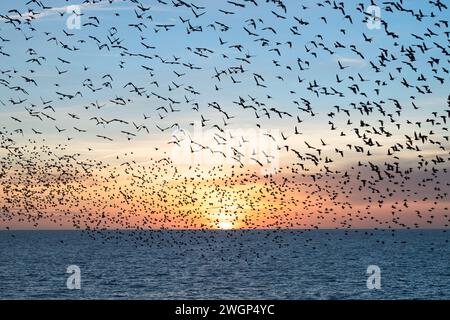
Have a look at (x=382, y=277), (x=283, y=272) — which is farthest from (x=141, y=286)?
(x=382, y=277)

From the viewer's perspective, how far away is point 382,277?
108 m

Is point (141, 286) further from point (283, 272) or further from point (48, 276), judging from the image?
point (283, 272)

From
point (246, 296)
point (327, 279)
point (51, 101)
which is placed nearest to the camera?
point (51, 101)

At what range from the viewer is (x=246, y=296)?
77.9m

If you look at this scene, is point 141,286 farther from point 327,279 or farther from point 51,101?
point 51,101

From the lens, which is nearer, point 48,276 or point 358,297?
point 358,297
